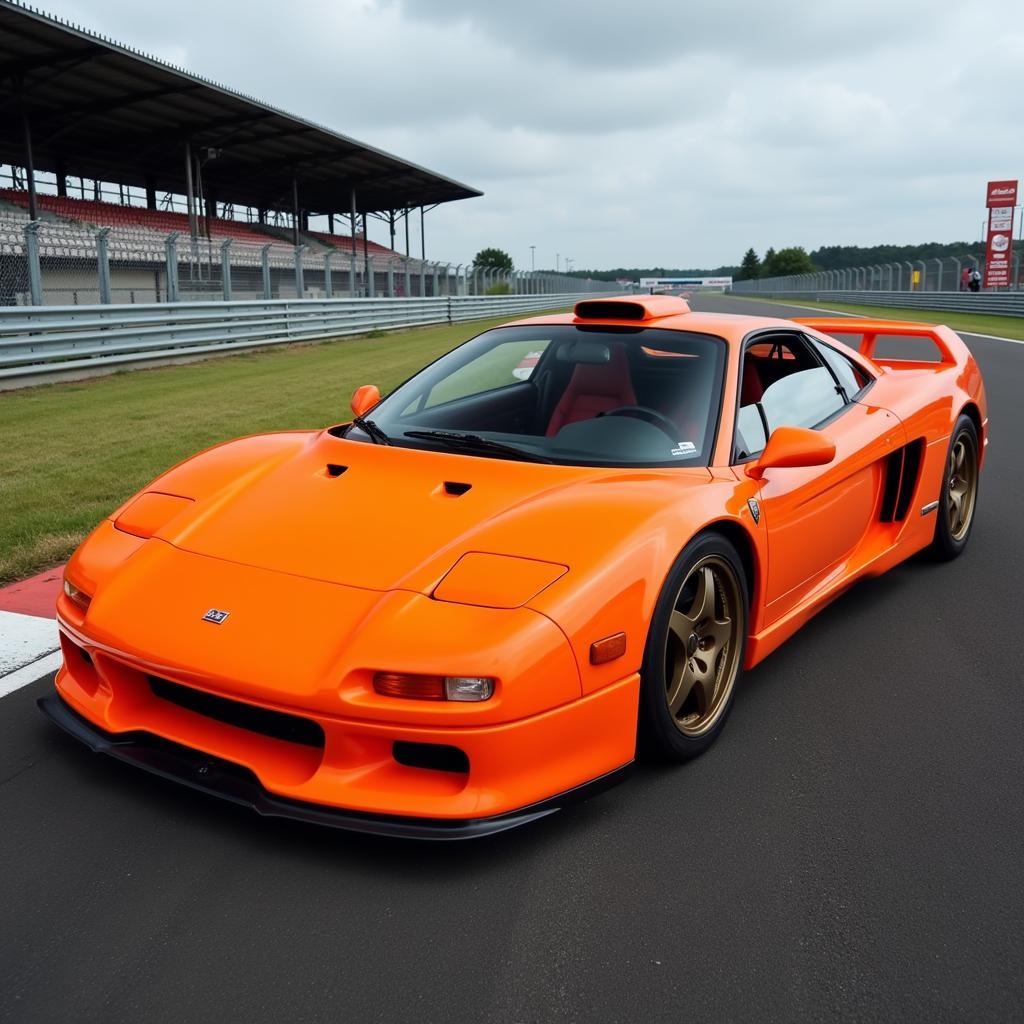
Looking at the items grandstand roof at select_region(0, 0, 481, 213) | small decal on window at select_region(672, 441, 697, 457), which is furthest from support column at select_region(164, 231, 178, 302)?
small decal on window at select_region(672, 441, 697, 457)

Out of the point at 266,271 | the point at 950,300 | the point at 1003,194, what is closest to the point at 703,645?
the point at 266,271

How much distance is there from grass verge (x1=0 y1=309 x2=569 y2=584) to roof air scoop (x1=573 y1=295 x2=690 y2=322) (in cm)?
278

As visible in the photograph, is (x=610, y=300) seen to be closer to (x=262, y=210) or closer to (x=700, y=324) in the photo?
(x=700, y=324)

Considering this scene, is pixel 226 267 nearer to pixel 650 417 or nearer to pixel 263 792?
pixel 650 417

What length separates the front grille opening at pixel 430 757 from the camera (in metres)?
2.37

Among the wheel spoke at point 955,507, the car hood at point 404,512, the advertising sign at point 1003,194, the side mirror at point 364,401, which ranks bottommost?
the wheel spoke at point 955,507

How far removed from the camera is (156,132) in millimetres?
30297

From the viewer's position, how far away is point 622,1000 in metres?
1.95

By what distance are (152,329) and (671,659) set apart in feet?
43.3

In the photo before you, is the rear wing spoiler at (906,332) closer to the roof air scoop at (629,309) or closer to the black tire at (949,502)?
the black tire at (949,502)

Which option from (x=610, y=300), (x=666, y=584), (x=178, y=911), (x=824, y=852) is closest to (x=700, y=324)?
(x=610, y=300)

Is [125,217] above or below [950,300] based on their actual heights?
above

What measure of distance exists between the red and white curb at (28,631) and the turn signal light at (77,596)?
1.98 feet

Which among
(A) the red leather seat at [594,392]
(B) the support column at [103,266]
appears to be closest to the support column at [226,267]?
(B) the support column at [103,266]
